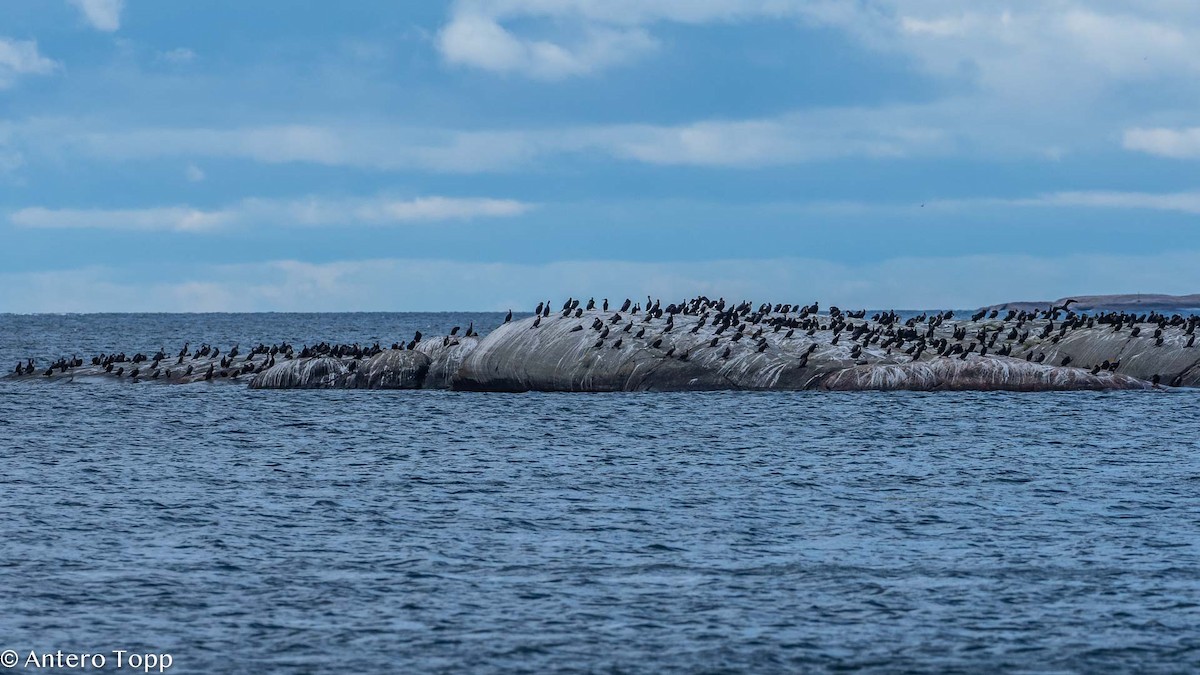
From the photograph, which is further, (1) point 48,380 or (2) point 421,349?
(1) point 48,380

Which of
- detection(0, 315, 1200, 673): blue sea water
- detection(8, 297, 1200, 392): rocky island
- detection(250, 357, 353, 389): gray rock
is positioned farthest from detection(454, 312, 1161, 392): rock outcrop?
detection(250, 357, 353, 389): gray rock

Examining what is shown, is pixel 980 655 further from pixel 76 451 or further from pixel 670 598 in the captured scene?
pixel 76 451

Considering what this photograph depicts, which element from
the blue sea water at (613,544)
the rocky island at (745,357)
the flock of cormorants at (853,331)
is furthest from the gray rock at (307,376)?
the blue sea water at (613,544)

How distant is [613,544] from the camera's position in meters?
23.9

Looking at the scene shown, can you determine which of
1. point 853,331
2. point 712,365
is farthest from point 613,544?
point 853,331

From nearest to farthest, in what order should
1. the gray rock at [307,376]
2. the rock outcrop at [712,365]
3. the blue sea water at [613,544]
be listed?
the blue sea water at [613,544], the rock outcrop at [712,365], the gray rock at [307,376]

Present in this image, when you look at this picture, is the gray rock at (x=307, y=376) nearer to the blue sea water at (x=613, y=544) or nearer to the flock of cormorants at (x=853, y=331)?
the flock of cormorants at (x=853, y=331)

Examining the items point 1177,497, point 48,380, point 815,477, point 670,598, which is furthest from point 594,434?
point 48,380

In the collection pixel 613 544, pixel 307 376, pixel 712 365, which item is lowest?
pixel 613 544

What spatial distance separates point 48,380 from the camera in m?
68.8

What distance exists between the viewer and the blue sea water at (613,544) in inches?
672

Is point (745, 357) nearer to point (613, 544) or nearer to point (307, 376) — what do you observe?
point (307, 376)

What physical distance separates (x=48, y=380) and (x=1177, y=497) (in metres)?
54.3

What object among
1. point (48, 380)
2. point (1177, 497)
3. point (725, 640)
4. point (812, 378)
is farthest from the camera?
point (48, 380)
